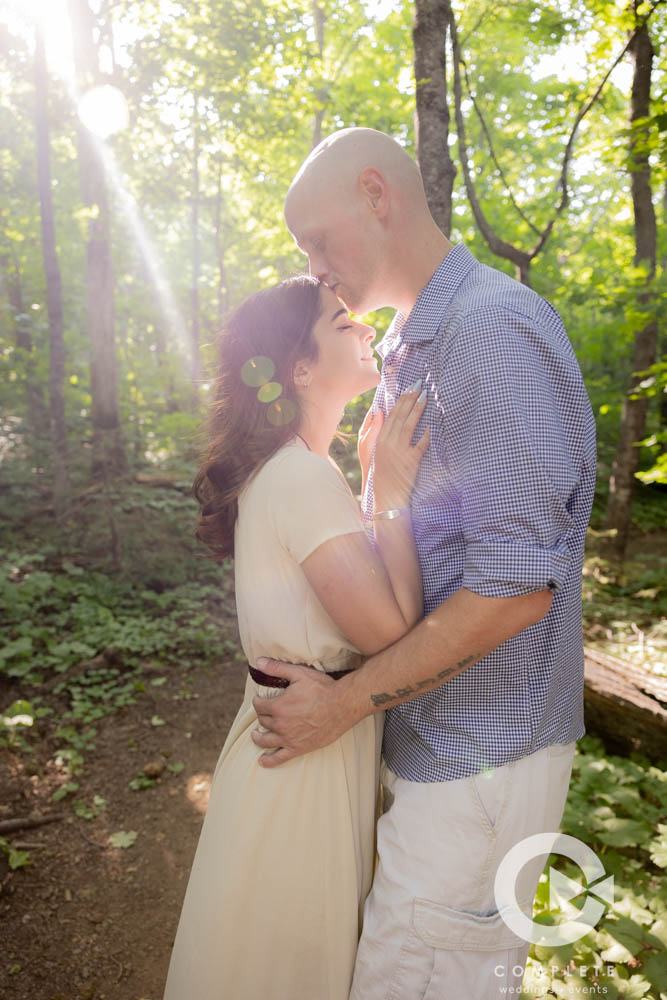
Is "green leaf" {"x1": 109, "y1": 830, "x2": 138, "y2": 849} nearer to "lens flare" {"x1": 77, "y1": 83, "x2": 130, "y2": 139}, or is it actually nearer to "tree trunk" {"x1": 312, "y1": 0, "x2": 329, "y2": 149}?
"lens flare" {"x1": 77, "y1": 83, "x2": 130, "y2": 139}

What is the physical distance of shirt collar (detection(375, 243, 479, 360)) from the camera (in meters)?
1.57

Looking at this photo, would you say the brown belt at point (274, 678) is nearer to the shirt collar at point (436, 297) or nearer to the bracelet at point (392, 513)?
the bracelet at point (392, 513)

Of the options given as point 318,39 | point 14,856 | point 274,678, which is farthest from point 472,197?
point 318,39

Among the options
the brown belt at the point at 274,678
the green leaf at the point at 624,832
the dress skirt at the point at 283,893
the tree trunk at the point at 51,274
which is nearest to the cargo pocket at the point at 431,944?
the dress skirt at the point at 283,893

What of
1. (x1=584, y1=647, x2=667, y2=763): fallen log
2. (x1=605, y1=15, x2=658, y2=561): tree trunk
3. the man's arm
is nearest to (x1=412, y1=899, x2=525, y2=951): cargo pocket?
the man's arm

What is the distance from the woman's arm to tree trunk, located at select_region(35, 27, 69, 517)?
7.95 m

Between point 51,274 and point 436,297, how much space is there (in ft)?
A: 27.0

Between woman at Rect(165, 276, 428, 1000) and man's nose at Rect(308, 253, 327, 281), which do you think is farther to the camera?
man's nose at Rect(308, 253, 327, 281)

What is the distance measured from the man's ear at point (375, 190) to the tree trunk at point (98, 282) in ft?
23.0

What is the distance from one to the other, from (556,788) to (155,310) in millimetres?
21862

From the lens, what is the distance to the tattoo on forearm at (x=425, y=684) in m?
1.40

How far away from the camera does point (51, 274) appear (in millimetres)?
8430

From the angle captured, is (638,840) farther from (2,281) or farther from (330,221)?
(2,281)

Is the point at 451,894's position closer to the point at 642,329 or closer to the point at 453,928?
the point at 453,928
